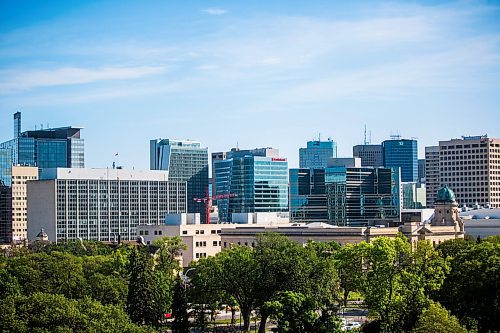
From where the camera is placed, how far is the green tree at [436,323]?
87.5 meters

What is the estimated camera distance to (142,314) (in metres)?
111

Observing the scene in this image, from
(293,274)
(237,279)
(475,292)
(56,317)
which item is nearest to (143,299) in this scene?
(237,279)

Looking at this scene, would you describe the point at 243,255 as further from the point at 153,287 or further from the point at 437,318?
the point at 437,318

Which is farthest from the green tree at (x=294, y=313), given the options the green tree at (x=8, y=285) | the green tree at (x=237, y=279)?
the green tree at (x=8, y=285)

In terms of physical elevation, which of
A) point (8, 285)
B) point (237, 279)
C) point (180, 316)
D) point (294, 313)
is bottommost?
point (180, 316)

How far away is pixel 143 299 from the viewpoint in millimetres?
111938

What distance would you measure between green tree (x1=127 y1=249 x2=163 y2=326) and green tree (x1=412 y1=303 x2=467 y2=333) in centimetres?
3149

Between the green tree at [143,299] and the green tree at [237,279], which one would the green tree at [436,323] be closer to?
the green tree at [143,299]

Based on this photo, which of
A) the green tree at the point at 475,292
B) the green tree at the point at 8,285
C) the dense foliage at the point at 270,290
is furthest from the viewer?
the green tree at the point at 8,285

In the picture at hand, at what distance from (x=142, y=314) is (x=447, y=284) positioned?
32.5 metres

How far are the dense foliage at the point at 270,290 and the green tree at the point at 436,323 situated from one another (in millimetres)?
98

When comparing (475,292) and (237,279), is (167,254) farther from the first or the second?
(475,292)

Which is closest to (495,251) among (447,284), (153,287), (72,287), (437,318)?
(447,284)

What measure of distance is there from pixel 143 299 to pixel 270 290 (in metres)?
16.2
